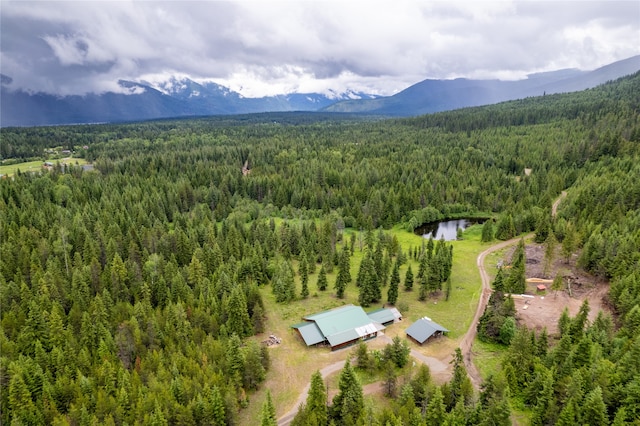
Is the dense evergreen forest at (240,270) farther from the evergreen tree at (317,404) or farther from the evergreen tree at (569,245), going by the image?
the evergreen tree at (569,245)

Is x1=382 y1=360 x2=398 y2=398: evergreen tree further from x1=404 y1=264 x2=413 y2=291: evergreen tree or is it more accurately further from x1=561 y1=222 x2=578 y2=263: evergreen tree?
x1=561 y1=222 x2=578 y2=263: evergreen tree

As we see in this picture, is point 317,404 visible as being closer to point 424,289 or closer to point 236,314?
point 236,314

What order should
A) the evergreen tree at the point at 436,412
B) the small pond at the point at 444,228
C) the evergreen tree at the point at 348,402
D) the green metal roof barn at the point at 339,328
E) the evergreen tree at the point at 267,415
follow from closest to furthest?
the evergreen tree at the point at 267,415
the evergreen tree at the point at 436,412
the evergreen tree at the point at 348,402
the green metal roof barn at the point at 339,328
the small pond at the point at 444,228

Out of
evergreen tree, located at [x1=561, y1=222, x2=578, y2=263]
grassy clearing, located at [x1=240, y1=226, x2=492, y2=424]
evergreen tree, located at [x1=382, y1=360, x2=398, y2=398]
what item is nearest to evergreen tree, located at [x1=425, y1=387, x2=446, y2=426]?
evergreen tree, located at [x1=382, y1=360, x2=398, y2=398]

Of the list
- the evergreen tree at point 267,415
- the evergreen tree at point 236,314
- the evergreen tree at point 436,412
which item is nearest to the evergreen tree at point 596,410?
the evergreen tree at point 436,412

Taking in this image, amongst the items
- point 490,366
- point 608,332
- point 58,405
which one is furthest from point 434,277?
point 58,405

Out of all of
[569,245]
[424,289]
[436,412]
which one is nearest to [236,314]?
[436,412]
